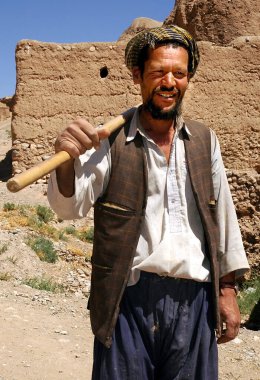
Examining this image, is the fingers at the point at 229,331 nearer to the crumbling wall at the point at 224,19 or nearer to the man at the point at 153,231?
the man at the point at 153,231

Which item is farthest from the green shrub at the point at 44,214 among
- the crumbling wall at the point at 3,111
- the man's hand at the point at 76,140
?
the crumbling wall at the point at 3,111

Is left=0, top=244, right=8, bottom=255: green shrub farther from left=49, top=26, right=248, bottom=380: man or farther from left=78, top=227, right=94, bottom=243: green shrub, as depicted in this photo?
left=49, top=26, right=248, bottom=380: man

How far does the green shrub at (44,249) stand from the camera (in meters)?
Result: 7.00

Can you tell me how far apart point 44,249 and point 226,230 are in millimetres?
5155

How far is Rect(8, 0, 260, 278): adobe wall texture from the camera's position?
10000mm

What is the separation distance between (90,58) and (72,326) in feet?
21.0

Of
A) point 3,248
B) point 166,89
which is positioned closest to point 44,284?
point 3,248

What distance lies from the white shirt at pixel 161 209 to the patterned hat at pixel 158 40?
22 centimetres

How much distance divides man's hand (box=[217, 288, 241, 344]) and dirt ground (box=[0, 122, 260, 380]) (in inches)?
76.7

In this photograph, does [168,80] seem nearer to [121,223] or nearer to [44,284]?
[121,223]

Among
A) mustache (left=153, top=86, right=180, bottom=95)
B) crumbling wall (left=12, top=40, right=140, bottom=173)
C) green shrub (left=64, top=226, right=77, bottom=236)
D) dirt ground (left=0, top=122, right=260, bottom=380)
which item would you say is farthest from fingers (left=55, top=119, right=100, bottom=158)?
crumbling wall (left=12, top=40, right=140, bottom=173)

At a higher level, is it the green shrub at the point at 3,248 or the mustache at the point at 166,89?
the mustache at the point at 166,89

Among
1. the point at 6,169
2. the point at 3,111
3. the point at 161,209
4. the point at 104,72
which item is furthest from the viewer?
the point at 3,111

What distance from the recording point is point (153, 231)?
79.0 inches
